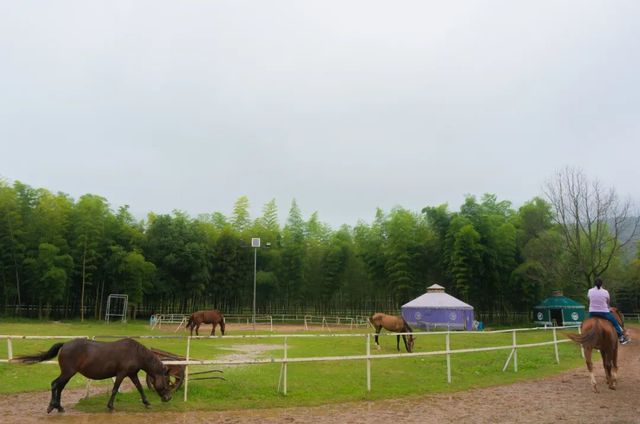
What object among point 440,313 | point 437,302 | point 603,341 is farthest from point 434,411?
point 437,302

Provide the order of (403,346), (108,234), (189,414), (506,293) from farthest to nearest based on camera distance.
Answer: (506,293) → (108,234) → (403,346) → (189,414)

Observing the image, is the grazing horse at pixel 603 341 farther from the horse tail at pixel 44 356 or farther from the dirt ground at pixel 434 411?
the horse tail at pixel 44 356

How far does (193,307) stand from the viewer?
35.6 meters

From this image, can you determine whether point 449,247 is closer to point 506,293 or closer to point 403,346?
point 506,293

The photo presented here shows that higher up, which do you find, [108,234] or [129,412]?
[108,234]

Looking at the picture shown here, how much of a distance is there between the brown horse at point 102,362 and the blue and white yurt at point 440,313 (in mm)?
21776

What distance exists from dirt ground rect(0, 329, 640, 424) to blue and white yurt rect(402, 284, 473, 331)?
18739 mm

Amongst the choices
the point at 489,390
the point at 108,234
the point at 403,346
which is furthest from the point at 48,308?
the point at 489,390

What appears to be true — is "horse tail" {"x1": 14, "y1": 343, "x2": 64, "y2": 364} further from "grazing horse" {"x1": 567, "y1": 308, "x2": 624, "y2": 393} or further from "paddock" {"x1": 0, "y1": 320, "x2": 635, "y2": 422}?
"grazing horse" {"x1": 567, "y1": 308, "x2": 624, "y2": 393}

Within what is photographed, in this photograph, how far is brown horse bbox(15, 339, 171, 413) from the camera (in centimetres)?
592

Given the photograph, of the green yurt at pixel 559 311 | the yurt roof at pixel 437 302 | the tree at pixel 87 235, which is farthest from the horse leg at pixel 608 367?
the tree at pixel 87 235

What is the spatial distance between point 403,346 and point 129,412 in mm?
10565

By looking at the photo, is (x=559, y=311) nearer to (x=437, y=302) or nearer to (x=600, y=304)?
(x=437, y=302)

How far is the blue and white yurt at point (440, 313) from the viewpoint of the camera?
26.2 meters
